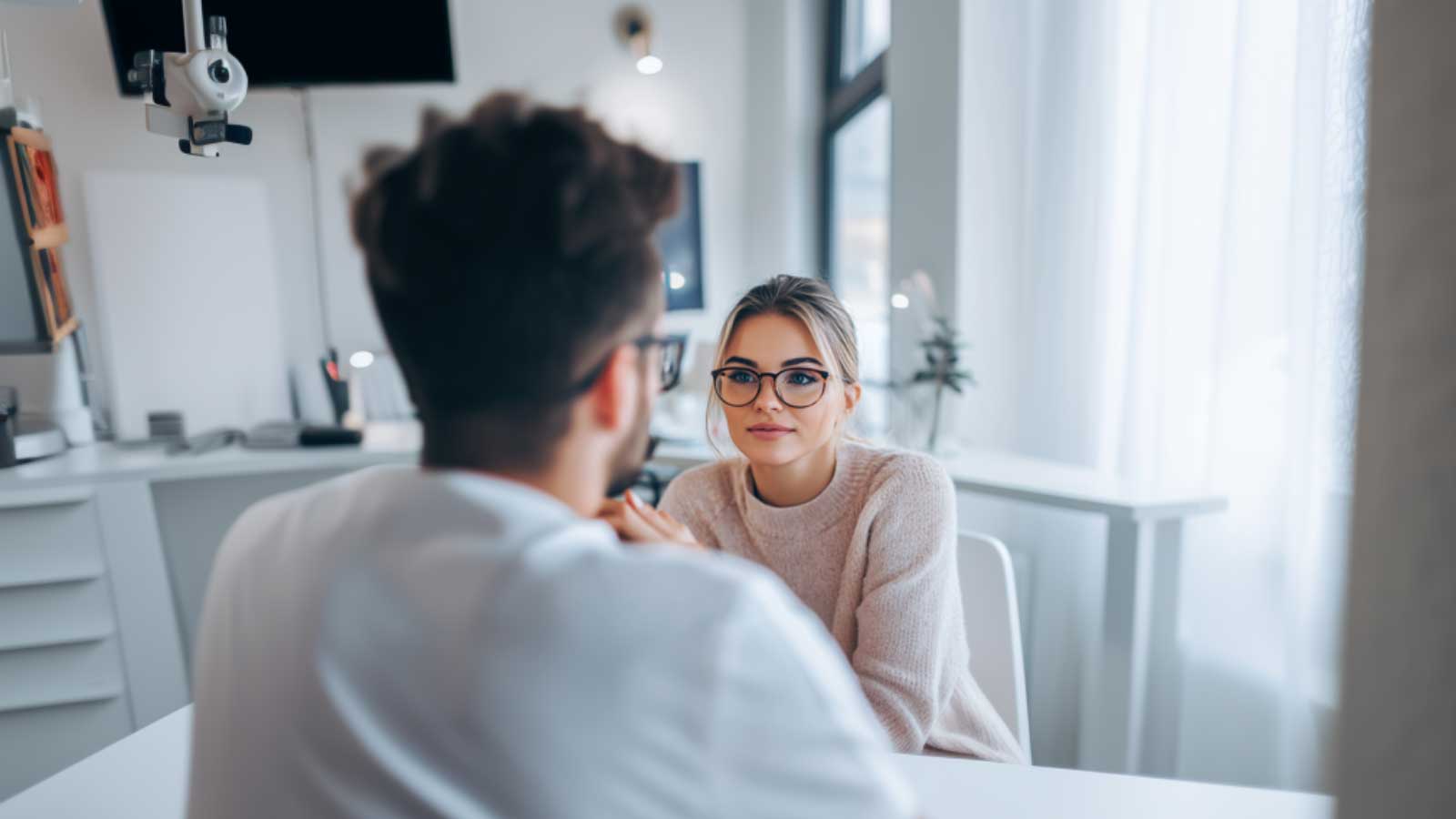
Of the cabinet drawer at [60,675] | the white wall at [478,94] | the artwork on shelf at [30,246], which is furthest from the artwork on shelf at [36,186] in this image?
the cabinet drawer at [60,675]

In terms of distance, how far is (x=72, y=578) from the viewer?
215 cm

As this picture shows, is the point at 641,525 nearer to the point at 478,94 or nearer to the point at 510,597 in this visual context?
the point at 510,597

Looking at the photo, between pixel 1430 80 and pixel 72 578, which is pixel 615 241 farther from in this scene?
pixel 72 578

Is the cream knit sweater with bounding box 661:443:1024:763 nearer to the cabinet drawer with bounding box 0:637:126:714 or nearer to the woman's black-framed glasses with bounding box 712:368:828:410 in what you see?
the woman's black-framed glasses with bounding box 712:368:828:410

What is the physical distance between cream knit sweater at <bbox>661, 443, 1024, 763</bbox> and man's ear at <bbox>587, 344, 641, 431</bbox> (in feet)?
2.46

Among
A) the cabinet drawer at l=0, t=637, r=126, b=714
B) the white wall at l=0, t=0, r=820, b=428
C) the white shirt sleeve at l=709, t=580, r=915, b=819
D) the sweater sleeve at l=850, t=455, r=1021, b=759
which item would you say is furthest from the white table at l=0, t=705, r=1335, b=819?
the white wall at l=0, t=0, r=820, b=428

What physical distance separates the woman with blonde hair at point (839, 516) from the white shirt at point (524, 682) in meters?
0.73

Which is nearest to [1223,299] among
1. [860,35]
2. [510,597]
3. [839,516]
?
[839,516]

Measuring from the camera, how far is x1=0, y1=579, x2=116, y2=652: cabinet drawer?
2.11 m

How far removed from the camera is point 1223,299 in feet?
5.47

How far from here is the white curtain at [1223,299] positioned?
1446 mm

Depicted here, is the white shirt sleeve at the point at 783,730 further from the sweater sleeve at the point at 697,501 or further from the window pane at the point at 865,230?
the window pane at the point at 865,230

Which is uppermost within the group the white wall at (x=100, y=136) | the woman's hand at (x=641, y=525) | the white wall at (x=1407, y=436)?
the white wall at (x=100, y=136)

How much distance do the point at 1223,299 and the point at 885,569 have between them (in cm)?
92
